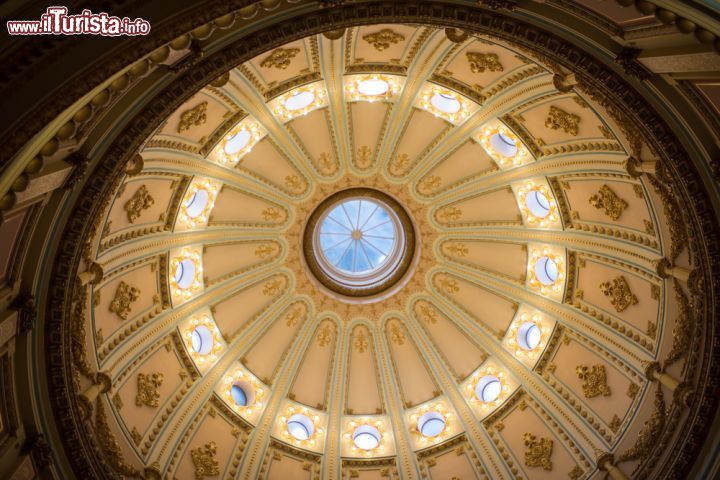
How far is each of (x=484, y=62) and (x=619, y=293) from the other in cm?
800

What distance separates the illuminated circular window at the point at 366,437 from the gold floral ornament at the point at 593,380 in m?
7.62

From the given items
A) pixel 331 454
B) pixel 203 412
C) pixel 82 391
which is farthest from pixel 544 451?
pixel 82 391

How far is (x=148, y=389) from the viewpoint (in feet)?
57.3

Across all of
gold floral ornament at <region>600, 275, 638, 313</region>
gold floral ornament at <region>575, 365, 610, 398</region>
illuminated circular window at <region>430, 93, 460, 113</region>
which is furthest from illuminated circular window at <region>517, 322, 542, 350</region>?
illuminated circular window at <region>430, 93, 460, 113</region>

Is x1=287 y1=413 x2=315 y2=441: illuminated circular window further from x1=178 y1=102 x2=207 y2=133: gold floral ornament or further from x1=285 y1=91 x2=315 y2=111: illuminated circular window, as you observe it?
x1=178 y1=102 x2=207 y2=133: gold floral ornament

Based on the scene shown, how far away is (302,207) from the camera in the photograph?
2347cm

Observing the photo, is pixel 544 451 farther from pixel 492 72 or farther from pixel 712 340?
pixel 492 72

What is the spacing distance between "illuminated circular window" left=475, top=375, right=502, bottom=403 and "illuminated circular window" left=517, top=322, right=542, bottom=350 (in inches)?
64.7

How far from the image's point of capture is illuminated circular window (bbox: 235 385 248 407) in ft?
68.3

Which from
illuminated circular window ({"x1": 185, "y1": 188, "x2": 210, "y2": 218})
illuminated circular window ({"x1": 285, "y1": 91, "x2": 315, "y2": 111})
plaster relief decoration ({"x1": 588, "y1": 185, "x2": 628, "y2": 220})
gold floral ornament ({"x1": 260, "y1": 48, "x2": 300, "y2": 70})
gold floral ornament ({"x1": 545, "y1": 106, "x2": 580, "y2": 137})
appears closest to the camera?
gold floral ornament ({"x1": 260, "y1": 48, "x2": 300, "y2": 70})

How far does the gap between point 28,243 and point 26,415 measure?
3.76 m

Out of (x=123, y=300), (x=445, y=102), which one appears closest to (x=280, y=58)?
(x=445, y=102)

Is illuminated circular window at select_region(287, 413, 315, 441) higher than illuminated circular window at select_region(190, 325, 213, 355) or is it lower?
lower

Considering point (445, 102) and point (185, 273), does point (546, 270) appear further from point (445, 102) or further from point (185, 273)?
point (185, 273)
